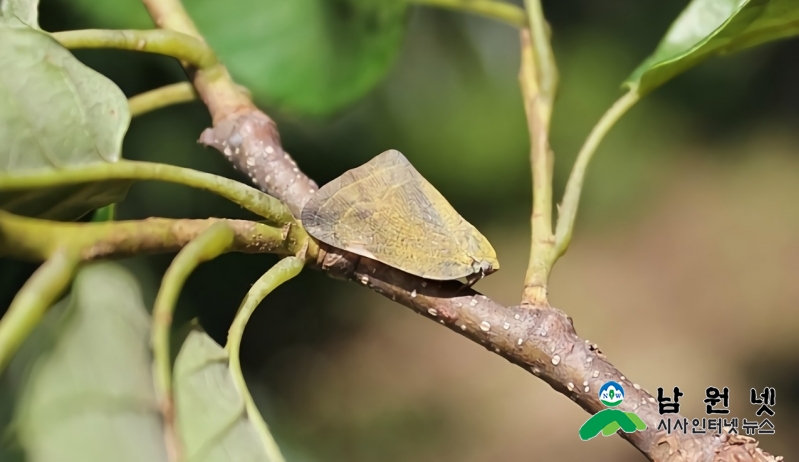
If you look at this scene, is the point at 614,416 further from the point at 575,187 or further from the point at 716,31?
the point at 716,31

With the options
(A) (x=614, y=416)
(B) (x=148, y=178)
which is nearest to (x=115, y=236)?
(B) (x=148, y=178)

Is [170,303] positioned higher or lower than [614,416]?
lower

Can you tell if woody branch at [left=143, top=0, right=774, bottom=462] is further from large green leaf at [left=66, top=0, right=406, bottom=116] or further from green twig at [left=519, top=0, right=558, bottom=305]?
large green leaf at [left=66, top=0, right=406, bottom=116]

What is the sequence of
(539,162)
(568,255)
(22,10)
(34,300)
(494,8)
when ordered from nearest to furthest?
1. (34,300)
2. (22,10)
3. (539,162)
4. (494,8)
5. (568,255)

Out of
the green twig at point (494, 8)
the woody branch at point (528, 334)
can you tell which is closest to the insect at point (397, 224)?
the woody branch at point (528, 334)

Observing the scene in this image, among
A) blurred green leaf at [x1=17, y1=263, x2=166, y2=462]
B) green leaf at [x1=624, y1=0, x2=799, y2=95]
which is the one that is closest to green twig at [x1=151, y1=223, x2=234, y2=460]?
blurred green leaf at [x1=17, y1=263, x2=166, y2=462]

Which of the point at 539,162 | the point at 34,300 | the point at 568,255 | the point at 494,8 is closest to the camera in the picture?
the point at 34,300

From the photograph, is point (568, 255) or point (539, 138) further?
point (568, 255)

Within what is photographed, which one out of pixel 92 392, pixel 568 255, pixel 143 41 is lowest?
pixel 92 392
